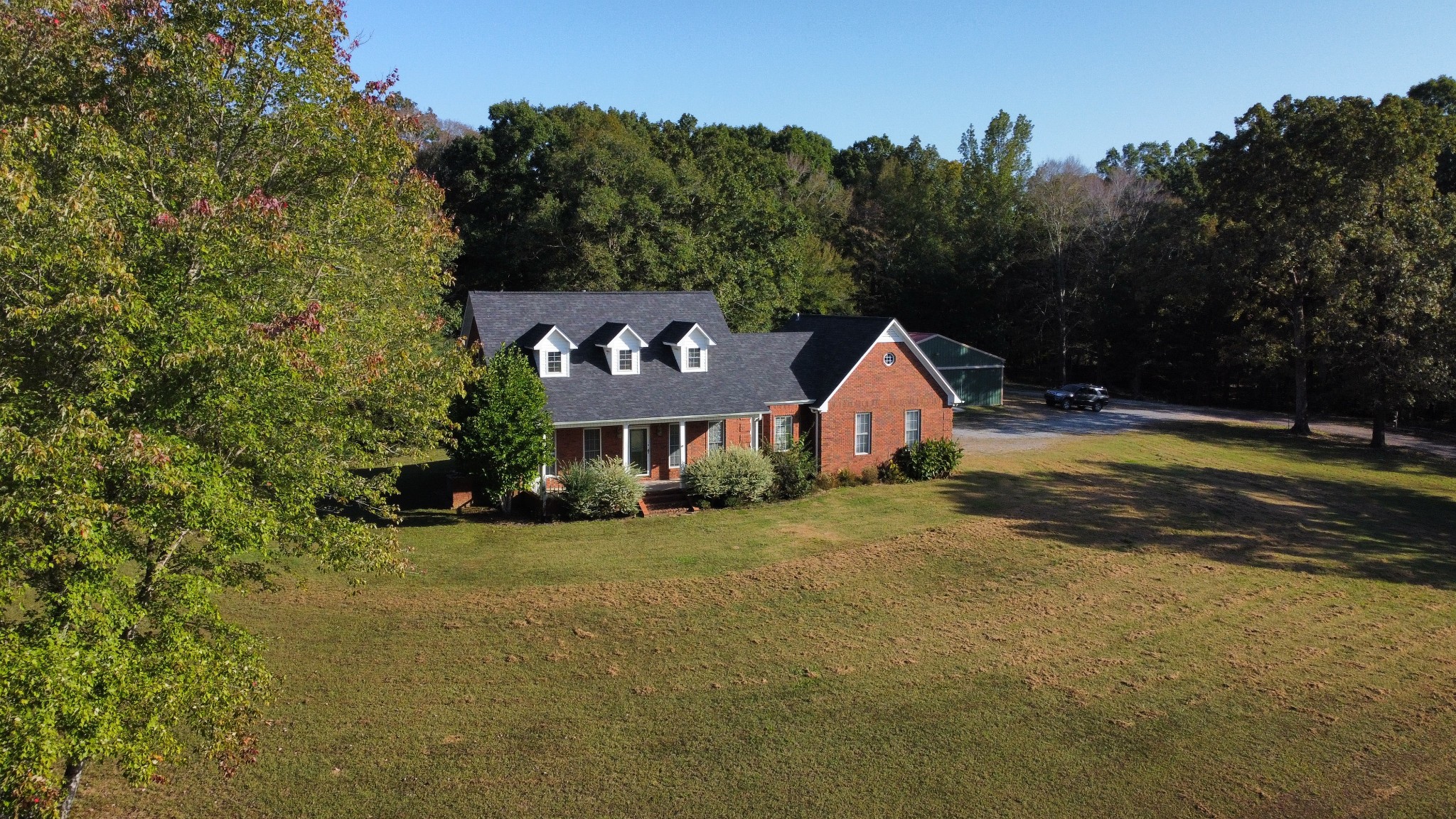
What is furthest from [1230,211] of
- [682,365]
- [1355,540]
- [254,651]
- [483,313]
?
[254,651]

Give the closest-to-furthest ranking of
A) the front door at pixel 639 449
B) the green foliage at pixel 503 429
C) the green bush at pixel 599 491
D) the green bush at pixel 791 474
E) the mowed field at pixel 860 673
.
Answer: the mowed field at pixel 860 673, the green foliage at pixel 503 429, the green bush at pixel 599 491, the front door at pixel 639 449, the green bush at pixel 791 474

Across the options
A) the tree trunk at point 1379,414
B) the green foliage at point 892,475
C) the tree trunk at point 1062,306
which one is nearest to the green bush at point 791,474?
the green foliage at point 892,475

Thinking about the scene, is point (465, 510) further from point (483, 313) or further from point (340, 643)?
point (340, 643)

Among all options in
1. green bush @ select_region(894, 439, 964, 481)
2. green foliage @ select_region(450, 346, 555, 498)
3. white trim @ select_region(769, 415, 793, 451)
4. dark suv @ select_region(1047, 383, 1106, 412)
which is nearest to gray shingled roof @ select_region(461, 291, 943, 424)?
white trim @ select_region(769, 415, 793, 451)

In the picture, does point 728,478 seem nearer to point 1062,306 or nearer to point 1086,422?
point 1086,422

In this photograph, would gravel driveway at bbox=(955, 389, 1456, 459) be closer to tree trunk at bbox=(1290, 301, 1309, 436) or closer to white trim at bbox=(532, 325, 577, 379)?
tree trunk at bbox=(1290, 301, 1309, 436)

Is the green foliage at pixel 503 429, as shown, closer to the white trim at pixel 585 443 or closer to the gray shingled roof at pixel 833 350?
the white trim at pixel 585 443
